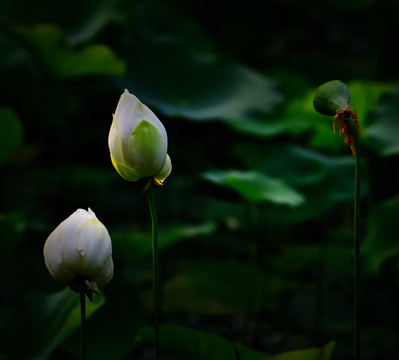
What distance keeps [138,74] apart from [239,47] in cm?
119

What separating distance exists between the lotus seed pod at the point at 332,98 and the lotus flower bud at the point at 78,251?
20 centimetres

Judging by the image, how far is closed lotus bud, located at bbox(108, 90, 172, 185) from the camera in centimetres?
38

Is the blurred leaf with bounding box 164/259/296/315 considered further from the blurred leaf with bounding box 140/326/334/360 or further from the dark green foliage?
the blurred leaf with bounding box 140/326/334/360

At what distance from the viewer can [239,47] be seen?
2678mm

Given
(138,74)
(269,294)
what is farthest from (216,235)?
(138,74)

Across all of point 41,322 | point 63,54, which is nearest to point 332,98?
point 41,322

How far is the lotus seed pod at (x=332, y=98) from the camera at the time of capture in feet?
1.19

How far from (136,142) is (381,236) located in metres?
0.71

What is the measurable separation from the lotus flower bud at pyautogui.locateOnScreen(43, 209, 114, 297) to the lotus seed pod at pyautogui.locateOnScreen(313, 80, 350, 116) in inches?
7.7

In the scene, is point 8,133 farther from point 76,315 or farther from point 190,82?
point 190,82

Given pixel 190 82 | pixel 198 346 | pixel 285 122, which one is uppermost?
pixel 190 82

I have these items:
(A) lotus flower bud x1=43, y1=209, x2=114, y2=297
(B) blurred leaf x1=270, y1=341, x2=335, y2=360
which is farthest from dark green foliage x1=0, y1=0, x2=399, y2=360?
(A) lotus flower bud x1=43, y1=209, x2=114, y2=297

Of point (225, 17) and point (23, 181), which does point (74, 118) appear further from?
point (225, 17)

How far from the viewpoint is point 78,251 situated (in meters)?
0.36
